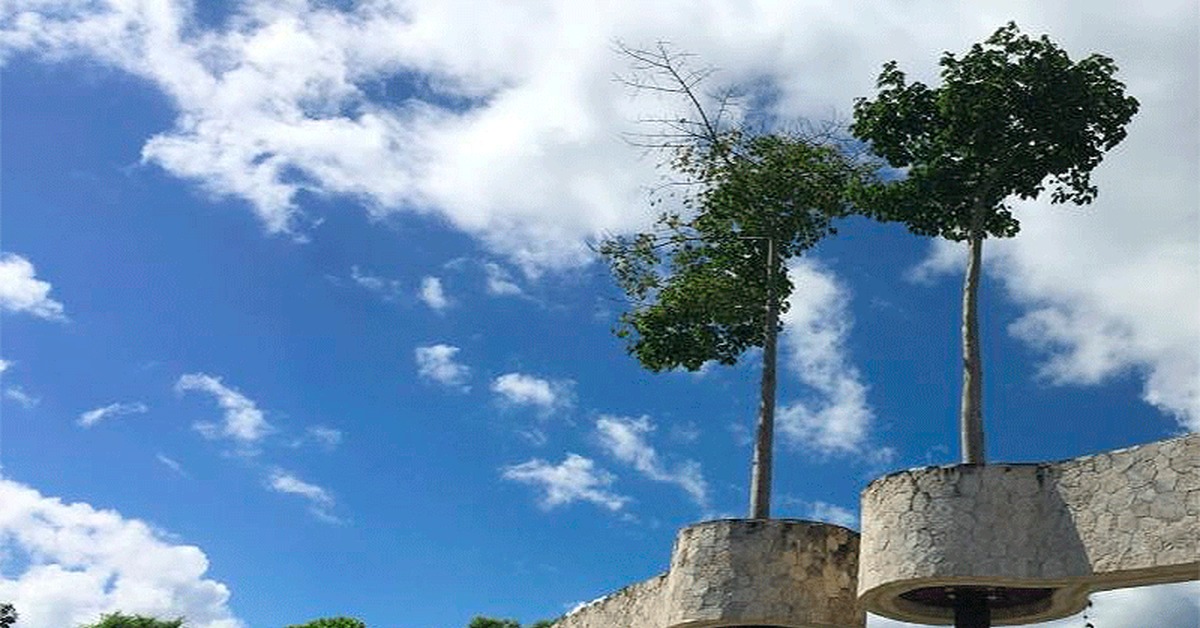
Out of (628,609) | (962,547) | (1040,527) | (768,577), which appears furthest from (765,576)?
(628,609)

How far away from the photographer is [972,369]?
21.0 metres

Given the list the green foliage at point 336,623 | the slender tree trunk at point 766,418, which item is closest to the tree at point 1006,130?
the slender tree trunk at point 766,418

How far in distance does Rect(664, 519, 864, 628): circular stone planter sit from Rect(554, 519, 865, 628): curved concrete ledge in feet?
0.05

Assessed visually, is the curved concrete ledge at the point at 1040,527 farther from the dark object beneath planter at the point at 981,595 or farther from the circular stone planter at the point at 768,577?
the circular stone planter at the point at 768,577

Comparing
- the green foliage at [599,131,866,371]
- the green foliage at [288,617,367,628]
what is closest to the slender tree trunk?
the green foliage at [599,131,866,371]

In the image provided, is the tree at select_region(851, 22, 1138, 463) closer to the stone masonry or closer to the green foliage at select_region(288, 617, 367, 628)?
the stone masonry

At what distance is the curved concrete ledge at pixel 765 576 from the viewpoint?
2098 centimetres

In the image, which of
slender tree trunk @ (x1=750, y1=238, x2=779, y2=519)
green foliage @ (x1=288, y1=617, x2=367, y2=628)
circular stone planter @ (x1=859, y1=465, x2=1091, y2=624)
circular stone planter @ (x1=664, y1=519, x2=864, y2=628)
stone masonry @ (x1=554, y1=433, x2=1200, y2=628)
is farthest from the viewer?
green foliage @ (x1=288, y1=617, x2=367, y2=628)

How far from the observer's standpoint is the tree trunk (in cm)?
2030

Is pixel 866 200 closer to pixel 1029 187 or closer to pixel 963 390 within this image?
pixel 1029 187

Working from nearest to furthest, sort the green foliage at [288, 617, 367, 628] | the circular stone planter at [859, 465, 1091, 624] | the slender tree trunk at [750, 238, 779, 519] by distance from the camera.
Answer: the circular stone planter at [859, 465, 1091, 624]
the slender tree trunk at [750, 238, 779, 519]
the green foliage at [288, 617, 367, 628]

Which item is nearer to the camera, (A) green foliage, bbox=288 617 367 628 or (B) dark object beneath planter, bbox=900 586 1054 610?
(B) dark object beneath planter, bbox=900 586 1054 610

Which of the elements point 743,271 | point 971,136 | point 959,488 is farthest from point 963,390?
point 743,271

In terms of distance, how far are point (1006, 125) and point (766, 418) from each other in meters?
7.04
